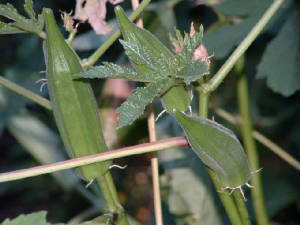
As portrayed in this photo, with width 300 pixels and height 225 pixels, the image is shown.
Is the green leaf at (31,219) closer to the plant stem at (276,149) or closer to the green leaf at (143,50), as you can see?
the green leaf at (143,50)

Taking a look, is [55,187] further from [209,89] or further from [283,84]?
[209,89]

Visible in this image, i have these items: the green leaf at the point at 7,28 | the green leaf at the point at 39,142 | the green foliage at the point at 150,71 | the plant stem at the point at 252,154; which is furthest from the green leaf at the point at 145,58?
the green leaf at the point at 39,142

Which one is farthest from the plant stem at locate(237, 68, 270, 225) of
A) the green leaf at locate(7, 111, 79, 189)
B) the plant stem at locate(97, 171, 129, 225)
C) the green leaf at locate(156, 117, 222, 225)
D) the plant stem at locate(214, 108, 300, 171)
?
the green leaf at locate(7, 111, 79, 189)

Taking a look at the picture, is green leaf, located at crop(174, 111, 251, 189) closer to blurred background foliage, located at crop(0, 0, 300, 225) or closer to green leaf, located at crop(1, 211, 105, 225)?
green leaf, located at crop(1, 211, 105, 225)

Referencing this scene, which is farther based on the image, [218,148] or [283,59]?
[283,59]

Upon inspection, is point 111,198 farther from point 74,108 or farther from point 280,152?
point 280,152

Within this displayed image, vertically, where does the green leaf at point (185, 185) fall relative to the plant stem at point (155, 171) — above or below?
above

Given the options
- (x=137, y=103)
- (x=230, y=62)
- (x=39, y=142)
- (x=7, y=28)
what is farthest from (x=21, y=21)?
(x=39, y=142)
